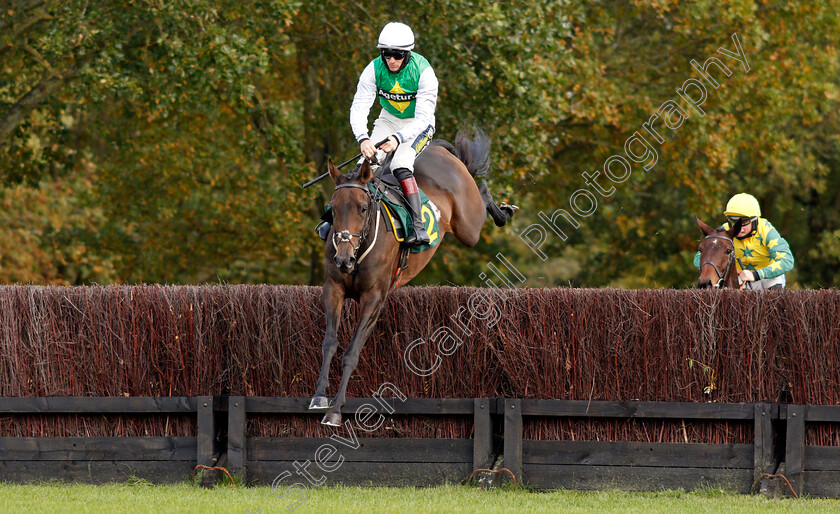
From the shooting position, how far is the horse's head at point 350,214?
682 cm

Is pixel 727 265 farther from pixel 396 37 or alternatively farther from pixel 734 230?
pixel 396 37

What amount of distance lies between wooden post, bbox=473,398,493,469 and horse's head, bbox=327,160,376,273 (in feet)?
5.48

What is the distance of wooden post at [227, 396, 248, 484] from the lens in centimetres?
802

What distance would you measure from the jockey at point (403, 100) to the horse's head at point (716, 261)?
3.00m

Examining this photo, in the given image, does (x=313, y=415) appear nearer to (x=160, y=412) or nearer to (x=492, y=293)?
(x=160, y=412)

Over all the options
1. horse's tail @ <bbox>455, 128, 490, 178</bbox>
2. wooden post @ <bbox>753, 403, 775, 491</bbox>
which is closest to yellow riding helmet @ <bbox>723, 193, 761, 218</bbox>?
horse's tail @ <bbox>455, 128, 490, 178</bbox>

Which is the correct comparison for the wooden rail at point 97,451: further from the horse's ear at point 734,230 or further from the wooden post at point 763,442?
the horse's ear at point 734,230

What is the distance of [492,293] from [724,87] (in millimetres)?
12564

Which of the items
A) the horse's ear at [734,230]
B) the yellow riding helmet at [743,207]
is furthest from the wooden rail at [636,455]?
the yellow riding helmet at [743,207]

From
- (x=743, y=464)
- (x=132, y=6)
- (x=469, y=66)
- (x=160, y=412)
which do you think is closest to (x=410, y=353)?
(x=160, y=412)

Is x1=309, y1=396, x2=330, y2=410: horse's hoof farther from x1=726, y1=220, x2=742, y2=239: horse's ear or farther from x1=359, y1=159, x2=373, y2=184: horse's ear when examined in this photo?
x1=726, y1=220, x2=742, y2=239: horse's ear

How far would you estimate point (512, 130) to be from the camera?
15.4 metres

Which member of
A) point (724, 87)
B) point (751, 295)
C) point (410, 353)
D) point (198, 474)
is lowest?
point (198, 474)

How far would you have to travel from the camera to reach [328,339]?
7098mm
